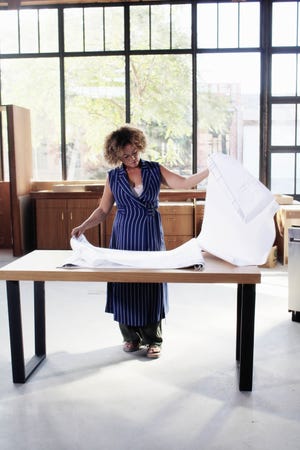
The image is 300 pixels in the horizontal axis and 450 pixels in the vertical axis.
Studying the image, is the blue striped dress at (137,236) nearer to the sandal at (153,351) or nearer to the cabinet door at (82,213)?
the sandal at (153,351)

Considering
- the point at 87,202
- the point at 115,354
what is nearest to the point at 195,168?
the point at 87,202

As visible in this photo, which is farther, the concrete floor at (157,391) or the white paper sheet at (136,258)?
the white paper sheet at (136,258)

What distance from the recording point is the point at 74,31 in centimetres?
801

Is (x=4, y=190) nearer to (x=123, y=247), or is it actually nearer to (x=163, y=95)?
(x=163, y=95)

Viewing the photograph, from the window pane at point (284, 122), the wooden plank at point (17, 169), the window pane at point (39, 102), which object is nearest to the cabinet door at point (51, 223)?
the wooden plank at point (17, 169)

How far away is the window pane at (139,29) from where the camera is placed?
7.91 meters

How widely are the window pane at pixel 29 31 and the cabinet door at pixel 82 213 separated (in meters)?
2.46

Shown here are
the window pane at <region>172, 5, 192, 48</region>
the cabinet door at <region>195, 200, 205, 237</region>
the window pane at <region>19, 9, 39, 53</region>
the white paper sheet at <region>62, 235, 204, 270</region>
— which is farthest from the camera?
the window pane at <region>19, 9, 39, 53</region>

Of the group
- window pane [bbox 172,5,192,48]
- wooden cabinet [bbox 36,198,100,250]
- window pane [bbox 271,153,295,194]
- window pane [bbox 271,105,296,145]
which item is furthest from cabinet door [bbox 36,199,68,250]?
window pane [bbox 271,105,296,145]

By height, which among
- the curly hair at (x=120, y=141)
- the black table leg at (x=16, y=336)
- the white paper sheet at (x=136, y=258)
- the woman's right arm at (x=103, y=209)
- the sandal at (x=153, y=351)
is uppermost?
the curly hair at (x=120, y=141)

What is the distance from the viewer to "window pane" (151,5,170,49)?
7.85 m

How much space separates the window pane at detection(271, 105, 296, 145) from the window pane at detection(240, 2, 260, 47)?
978 mm

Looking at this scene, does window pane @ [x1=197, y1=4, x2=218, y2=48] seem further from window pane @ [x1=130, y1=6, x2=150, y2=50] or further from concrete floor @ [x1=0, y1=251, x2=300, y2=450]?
concrete floor @ [x1=0, y1=251, x2=300, y2=450]

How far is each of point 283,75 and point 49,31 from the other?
3.47 metres
